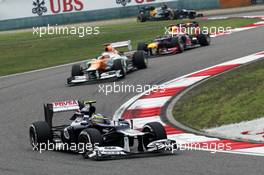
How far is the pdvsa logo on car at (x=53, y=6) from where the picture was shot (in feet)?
163

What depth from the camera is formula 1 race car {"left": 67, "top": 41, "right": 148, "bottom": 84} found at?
2169cm

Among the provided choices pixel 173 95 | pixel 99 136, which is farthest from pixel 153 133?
pixel 173 95

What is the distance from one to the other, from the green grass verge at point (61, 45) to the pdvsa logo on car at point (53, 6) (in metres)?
4.51

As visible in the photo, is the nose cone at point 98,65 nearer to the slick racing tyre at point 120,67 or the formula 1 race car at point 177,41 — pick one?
the slick racing tyre at point 120,67

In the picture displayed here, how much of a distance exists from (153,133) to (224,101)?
3666mm

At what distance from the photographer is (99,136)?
11461mm

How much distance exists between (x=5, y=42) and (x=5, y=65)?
11053mm

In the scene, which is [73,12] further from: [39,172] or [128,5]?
[39,172]

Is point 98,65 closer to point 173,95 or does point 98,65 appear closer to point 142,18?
point 173,95

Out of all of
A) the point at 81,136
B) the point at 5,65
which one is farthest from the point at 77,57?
the point at 81,136

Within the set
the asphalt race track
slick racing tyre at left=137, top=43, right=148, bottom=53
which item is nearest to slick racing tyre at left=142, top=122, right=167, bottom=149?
the asphalt race track

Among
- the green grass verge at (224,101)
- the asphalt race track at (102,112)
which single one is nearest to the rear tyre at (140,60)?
the asphalt race track at (102,112)

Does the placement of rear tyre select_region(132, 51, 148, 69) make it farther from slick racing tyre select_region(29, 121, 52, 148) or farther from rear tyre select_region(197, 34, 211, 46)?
slick racing tyre select_region(29, 121, 52, 148)

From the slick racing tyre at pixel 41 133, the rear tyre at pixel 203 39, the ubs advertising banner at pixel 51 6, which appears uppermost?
the slick racing tyre at pixel 41 133
